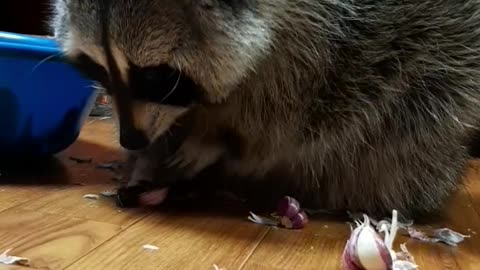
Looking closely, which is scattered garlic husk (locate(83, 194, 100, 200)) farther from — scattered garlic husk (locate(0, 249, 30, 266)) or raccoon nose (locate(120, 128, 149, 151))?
scattered garlic husk (locate(0, 249, 30, 266))

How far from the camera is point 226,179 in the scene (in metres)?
1.28

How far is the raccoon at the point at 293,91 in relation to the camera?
1.01 meters

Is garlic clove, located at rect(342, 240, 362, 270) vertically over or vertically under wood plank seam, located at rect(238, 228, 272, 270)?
over

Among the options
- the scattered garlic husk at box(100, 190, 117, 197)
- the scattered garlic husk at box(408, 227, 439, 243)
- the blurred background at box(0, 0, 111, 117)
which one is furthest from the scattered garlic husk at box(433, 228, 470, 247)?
the blurred background at box(0, 0, 111, 117)

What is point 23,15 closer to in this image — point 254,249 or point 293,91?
point 293,91

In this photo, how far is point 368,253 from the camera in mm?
877

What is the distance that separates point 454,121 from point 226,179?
0.38 meters

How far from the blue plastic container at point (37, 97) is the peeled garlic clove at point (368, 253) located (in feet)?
2.01

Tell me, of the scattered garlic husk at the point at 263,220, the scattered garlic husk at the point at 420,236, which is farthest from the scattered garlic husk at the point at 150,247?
the scattered garlic husk at the point at 420,236

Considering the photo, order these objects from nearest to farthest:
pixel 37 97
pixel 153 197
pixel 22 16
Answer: pixel 153 197 < pixel 37 97 < pixel 22 16

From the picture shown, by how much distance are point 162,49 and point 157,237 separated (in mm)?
249

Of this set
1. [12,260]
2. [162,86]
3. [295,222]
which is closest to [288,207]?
[295,222]

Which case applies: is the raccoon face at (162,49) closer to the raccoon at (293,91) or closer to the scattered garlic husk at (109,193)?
the raccoon at (293,91)

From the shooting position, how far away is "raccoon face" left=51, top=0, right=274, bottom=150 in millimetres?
993
